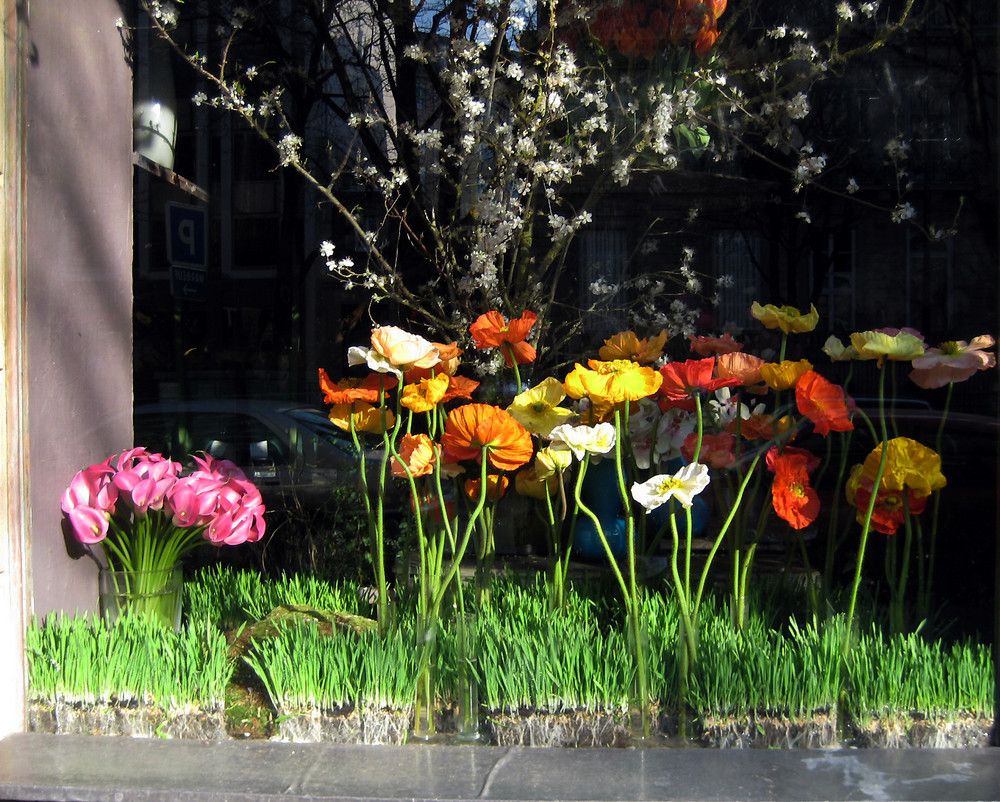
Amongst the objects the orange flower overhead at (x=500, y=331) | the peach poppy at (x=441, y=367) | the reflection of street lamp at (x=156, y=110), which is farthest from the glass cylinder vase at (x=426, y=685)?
the reflection of street lamp at (x=156, y=110)

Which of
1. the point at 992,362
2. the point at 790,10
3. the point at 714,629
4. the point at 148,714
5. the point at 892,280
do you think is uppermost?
the point at 790,10

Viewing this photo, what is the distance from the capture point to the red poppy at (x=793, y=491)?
2689mm

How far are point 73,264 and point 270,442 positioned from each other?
101 cm

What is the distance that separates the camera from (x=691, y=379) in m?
2.58

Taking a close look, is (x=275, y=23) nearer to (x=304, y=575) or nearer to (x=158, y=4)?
(x=158, y=4)

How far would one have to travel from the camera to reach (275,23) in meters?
3.58

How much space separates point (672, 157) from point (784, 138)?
39 centimetres

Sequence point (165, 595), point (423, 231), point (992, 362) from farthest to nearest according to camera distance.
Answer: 1. point (423, 231)
2. point (165, 595)
3. point (992, 362)

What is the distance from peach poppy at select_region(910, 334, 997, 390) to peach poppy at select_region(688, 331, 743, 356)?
1.80ft

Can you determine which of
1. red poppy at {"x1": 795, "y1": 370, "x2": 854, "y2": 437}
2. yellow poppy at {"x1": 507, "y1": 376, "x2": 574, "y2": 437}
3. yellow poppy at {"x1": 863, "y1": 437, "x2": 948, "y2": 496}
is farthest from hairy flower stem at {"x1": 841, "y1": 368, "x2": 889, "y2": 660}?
yellow poppy at {"x1": 507, "y1": 376, "x2": 574, "y2": 437}

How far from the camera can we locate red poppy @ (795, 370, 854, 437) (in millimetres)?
2570

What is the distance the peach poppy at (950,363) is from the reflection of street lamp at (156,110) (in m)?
2.73

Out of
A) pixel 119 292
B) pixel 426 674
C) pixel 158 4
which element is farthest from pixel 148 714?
pixel 158 4

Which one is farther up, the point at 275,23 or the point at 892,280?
the point at 275,23
